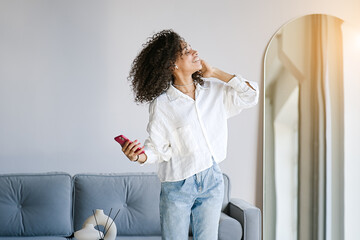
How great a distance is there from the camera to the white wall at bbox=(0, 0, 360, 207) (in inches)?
152

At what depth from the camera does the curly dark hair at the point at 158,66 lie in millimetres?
2303

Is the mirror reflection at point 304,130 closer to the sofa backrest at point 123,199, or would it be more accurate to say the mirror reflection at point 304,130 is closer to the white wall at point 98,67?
the white wall at point 98,67

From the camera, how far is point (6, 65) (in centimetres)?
386

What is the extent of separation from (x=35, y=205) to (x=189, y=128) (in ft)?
5.49

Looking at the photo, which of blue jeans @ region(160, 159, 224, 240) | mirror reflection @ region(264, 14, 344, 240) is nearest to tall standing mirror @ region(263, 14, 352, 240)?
mirror reflection @ region(264, 14, 344, 240)

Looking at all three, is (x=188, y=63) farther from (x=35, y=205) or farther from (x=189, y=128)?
(x=35, y=205)

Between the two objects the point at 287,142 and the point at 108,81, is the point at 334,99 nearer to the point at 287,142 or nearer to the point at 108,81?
the point at 287,142

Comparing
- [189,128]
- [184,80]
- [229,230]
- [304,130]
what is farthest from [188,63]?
[304,130]

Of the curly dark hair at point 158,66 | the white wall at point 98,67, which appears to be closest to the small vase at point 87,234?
the curly dark hair at point 158,66

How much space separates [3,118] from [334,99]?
2371 millimetres

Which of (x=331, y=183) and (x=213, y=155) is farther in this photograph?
(x=331, y=183)

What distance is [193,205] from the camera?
7.18 ft

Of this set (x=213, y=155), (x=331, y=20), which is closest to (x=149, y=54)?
(x=213, y=155)

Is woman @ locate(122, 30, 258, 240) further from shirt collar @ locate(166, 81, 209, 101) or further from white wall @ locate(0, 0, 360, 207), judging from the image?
white wall @ locate(0, 0, 360, 207)
